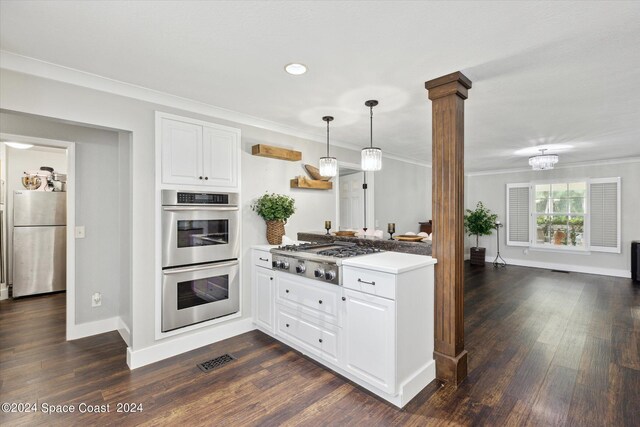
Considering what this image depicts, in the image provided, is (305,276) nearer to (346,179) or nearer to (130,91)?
(130,91)

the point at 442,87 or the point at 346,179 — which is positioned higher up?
the point at 442,87

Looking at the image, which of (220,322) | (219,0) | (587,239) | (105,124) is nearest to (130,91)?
(105,124)

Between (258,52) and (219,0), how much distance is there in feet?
1.70

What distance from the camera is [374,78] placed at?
2494 mm

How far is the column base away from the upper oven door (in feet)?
7.23

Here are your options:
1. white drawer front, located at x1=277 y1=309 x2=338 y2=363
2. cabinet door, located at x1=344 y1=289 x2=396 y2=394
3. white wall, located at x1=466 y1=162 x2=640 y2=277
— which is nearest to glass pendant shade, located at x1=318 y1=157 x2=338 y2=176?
cabinet door, located at x1=344 y1=289 x2=396 y2=394

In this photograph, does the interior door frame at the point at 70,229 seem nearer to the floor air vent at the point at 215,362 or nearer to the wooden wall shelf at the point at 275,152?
the floor air vent at the point at 215,362

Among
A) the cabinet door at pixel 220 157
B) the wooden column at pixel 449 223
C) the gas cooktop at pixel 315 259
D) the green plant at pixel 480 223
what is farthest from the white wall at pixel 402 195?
the wooden column at pixel 449 223

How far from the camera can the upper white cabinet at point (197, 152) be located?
286cm

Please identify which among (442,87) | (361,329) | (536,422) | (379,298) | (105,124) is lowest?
(536,422)

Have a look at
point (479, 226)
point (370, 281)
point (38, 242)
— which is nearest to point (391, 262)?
point (370, 281)

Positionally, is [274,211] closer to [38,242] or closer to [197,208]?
[197,208]

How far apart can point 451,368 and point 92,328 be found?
3.65m

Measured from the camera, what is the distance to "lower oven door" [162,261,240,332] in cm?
288
